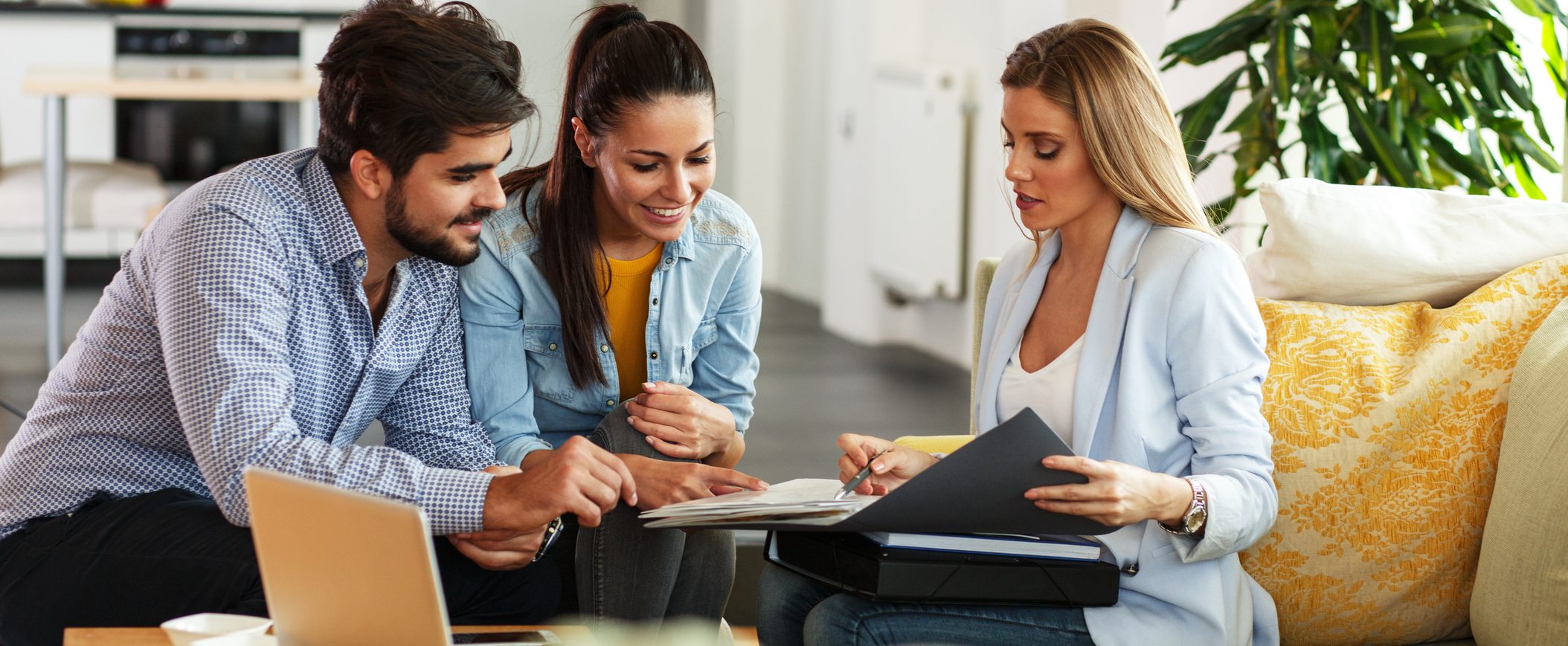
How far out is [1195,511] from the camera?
1318mm

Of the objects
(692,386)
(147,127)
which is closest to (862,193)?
(147,127)

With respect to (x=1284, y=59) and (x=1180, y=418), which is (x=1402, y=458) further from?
(x=1284, y=59)

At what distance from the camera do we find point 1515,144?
2295mm

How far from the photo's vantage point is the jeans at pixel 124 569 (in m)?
1.39

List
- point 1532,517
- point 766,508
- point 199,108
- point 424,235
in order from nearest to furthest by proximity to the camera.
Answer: point 766,508 → point 1532,517 → point 424,235 → point 199,108

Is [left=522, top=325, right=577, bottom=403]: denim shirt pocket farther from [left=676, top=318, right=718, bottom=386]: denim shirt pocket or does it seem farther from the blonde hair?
the blonde hair

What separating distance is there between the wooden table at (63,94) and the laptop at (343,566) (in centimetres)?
264

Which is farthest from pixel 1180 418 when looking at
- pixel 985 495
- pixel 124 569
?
pixel 124 569

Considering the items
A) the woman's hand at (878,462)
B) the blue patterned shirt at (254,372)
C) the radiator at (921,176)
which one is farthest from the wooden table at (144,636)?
the radiator at (921,176)

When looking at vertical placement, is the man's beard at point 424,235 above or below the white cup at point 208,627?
above

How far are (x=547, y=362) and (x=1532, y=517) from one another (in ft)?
3.45

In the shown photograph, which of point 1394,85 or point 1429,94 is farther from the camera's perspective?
point 1394,85

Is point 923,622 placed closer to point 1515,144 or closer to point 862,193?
point 1515,144

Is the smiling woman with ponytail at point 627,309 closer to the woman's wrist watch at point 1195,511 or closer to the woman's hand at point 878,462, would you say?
the woman's hand at point 878,462
